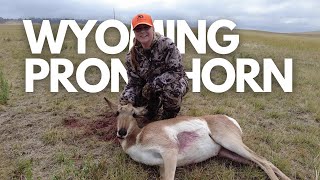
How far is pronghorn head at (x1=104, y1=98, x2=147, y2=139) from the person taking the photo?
4.97 meters

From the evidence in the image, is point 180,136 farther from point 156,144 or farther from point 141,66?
point 141,66

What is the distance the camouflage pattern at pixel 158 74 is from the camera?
6.00m

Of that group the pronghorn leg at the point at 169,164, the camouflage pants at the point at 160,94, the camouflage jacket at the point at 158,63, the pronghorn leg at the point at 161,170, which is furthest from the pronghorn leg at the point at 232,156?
the camouflage jacket at the point at 158,63

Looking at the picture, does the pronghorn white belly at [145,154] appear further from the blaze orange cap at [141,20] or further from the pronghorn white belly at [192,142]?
the blaze orange cap at [141,20]

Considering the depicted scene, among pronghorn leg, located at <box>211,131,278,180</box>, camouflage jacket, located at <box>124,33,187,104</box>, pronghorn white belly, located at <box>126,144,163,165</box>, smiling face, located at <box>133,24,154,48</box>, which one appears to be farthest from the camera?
camouflage jacket, located at <box>124,33,187,104</box>

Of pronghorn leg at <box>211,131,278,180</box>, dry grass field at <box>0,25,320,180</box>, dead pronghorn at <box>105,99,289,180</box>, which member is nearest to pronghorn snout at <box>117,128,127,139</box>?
dead pronghorn at <box>105,99,289,180</box>

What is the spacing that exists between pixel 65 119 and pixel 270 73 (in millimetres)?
6771

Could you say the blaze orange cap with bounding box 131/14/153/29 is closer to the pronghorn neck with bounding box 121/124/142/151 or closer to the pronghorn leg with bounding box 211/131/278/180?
the pronghorn neck with bounding box 121/124/142/151

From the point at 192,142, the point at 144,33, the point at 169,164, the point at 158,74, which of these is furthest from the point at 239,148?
the point at 144,33

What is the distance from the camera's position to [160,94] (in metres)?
6.16

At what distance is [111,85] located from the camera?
32.4 feet

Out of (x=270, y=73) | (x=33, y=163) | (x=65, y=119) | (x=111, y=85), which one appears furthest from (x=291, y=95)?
(x=33, y=163)

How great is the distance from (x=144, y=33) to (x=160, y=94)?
115 centimetres

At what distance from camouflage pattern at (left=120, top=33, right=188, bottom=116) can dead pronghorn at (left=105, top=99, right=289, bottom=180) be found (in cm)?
69
